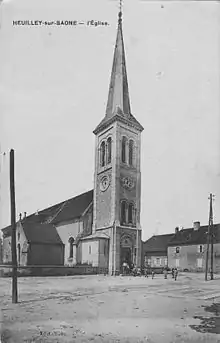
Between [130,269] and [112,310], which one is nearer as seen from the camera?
[112,310]

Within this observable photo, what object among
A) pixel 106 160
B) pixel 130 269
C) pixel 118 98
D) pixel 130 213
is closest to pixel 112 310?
pixel 130 269

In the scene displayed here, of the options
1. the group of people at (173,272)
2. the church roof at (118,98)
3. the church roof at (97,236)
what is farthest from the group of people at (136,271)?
the church roof at (118,98)

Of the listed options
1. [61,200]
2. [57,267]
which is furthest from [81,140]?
[57,267]

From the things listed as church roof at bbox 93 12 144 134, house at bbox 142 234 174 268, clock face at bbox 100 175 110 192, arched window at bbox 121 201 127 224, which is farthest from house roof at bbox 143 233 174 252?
church roof at bbox 93 12 144 134

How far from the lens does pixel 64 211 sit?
135cm

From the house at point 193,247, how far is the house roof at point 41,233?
407 millimetres

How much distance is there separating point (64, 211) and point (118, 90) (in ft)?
1.54

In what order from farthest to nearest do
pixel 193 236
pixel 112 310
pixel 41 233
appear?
pixel 41 233, pixel 193 236, pixel 112 310

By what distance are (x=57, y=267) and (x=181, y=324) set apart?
1.53ft

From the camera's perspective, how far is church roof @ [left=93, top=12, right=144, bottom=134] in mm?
1285

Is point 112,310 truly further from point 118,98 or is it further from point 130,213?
point 118,98

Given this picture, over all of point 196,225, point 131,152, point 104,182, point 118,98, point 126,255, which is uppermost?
point 118,98

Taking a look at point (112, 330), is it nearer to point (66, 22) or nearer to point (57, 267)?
point (57, 267)

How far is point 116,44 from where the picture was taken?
1.26 m
